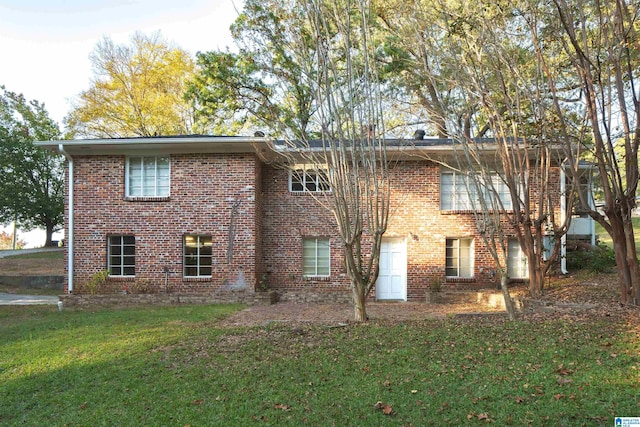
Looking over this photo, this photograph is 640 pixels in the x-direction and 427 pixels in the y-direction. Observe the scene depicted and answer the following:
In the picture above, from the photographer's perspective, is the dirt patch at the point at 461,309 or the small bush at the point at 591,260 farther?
the small bush at the point at 591,260

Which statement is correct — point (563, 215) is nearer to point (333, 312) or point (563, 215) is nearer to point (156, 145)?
point (333, 312)

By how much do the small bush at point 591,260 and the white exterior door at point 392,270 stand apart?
5.02m

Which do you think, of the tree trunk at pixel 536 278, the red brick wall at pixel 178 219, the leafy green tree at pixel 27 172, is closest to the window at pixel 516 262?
the tree trunk at pixel 536 278

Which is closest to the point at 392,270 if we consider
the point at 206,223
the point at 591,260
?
the point at 206,223

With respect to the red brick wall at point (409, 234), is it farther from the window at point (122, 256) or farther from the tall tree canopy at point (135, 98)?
the tall tree canopy at point (135, 98)

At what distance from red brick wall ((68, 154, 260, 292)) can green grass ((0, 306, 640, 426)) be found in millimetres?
4404

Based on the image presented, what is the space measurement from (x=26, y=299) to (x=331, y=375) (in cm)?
1234

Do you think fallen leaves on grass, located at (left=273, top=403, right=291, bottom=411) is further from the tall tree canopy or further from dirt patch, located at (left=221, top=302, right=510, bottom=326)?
the tall tree canopy

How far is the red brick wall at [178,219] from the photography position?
40.8 ft

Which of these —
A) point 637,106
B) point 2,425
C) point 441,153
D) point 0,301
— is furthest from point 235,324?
point 0,301

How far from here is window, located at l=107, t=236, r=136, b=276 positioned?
1267cm

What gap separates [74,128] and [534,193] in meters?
24.1

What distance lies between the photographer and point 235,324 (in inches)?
339

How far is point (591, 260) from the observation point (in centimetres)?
1351
